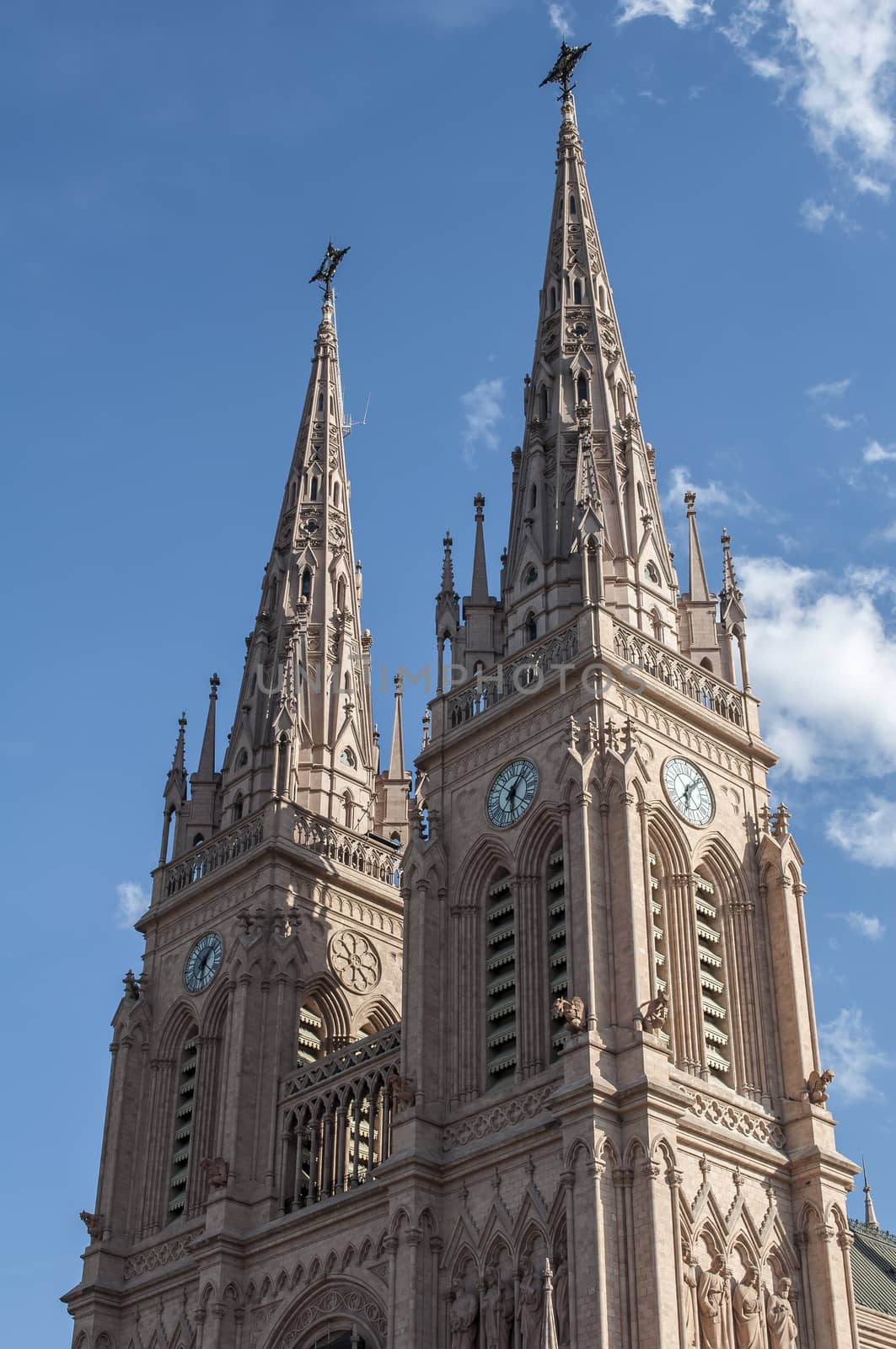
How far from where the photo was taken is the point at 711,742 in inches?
1813

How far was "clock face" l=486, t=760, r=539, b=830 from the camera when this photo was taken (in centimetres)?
4409

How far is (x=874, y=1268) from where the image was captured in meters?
60.1

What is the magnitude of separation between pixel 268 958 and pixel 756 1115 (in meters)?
14.6

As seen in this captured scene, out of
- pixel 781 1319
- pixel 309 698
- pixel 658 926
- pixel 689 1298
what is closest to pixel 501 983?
pixel 658 926

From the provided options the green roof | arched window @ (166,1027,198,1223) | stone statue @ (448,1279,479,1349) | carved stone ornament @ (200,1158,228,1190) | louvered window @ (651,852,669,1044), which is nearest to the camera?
stone statue @ (448,1279,479,1349)

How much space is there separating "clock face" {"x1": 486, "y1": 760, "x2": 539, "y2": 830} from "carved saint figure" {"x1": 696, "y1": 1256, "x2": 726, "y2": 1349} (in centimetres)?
1134

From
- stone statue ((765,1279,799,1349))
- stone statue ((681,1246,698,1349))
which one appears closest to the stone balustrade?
stone statue ((681,1246,698,1349))

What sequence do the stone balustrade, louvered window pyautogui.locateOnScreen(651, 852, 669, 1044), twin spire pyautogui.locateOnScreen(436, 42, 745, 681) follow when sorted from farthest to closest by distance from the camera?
1. twin spire pyautogui.locateOnScreen(436, 42, 745, 681)
2. the stone balustrade
3. louvered window pyautogui.locateOnScreen(651, 852, 669, 1044)

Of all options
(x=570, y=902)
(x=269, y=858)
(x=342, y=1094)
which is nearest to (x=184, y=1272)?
(x=342, y=1094)

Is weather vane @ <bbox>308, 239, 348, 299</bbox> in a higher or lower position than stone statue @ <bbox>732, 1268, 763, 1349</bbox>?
higher

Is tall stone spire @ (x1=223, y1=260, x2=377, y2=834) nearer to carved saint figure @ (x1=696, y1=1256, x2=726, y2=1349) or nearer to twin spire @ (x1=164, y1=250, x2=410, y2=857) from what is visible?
twin spire @ (x1=164, y1=250, x2=410, y2=857)

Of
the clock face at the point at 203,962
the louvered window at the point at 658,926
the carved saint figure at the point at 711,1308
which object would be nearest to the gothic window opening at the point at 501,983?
the louvered window at the point at 658,926

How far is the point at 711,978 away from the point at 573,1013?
18.5 ft

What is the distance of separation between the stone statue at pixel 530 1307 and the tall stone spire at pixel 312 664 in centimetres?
1863
